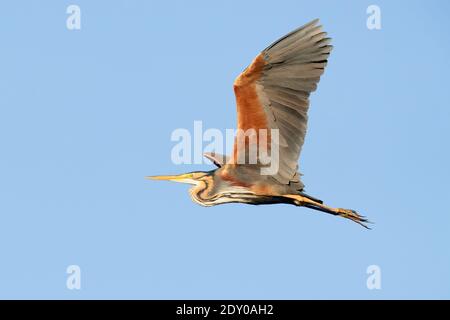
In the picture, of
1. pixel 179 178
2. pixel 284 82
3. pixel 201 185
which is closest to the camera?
pixel 284 82

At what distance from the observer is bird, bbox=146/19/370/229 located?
8375 mm

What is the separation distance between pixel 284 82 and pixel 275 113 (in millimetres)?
398

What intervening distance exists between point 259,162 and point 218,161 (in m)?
1.47

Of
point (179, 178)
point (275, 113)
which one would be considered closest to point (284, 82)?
point (275, 113)

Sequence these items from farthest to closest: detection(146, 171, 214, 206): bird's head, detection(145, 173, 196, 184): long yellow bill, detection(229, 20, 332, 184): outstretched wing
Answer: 1. detection(145, 173, 196, 184): long yellow bill
2. detection(146, 171, 214, 206): bird's head
3. detection(229, 20, 332, 184): outstretched wing

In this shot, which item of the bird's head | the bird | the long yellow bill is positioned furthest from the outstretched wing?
the long yellow bill

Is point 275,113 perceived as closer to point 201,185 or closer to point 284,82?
point 284,82

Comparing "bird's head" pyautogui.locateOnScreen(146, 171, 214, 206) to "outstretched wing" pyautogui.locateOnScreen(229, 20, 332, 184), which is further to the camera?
"bird's head" pyautogui.locateOnScreen(146, 171, 214, 206)

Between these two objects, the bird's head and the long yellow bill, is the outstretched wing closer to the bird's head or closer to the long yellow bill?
the bird's head

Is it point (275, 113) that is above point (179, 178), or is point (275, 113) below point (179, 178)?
above

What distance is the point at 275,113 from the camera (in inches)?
337
